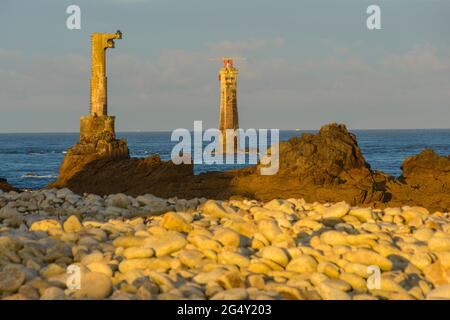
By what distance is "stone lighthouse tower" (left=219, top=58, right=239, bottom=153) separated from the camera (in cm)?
6103

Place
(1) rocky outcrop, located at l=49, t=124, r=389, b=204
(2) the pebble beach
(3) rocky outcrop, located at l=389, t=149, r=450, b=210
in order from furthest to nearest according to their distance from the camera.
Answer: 1. (1) rocky outcrop, located at l=49, t=124, r=389, b=204
2. (3) rocky outcrop, located at l=389, t=149, r=450, b=210
3. (2) the pebble beach

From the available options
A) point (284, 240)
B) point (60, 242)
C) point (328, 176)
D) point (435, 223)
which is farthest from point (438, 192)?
point (60, 242)

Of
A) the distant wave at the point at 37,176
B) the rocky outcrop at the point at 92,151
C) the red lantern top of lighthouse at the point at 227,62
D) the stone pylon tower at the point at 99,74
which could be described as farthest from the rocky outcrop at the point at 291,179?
the red lantern top of lighthouse at the point at 227,62

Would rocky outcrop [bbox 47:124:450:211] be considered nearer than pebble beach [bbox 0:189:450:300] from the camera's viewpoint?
No

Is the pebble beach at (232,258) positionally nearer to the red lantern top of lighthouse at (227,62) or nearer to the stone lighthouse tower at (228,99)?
the stone lighthouse tower at (228,99)

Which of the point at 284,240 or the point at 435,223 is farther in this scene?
the point at 435,223

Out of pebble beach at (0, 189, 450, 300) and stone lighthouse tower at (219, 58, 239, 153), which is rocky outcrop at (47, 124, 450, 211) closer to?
pebble beach at (0, 189, 450, 300)

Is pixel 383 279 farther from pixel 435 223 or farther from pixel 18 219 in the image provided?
pixel 18 219

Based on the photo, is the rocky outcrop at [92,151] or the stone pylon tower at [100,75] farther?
the stone pylon tower at [100,75]

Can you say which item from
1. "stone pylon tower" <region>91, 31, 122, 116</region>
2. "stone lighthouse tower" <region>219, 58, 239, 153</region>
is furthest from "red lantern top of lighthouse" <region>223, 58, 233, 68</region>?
"stone pylon tower" <region>91, 31, 122, 116</region>

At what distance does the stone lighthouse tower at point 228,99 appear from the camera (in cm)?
6103

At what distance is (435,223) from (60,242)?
4.94m

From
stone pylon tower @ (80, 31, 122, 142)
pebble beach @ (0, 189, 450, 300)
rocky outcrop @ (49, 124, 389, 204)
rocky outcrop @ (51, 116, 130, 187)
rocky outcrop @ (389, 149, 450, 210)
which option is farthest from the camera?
stone pylon tower @ (80, 31, 122, 142)

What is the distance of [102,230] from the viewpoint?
8938 millimetres
